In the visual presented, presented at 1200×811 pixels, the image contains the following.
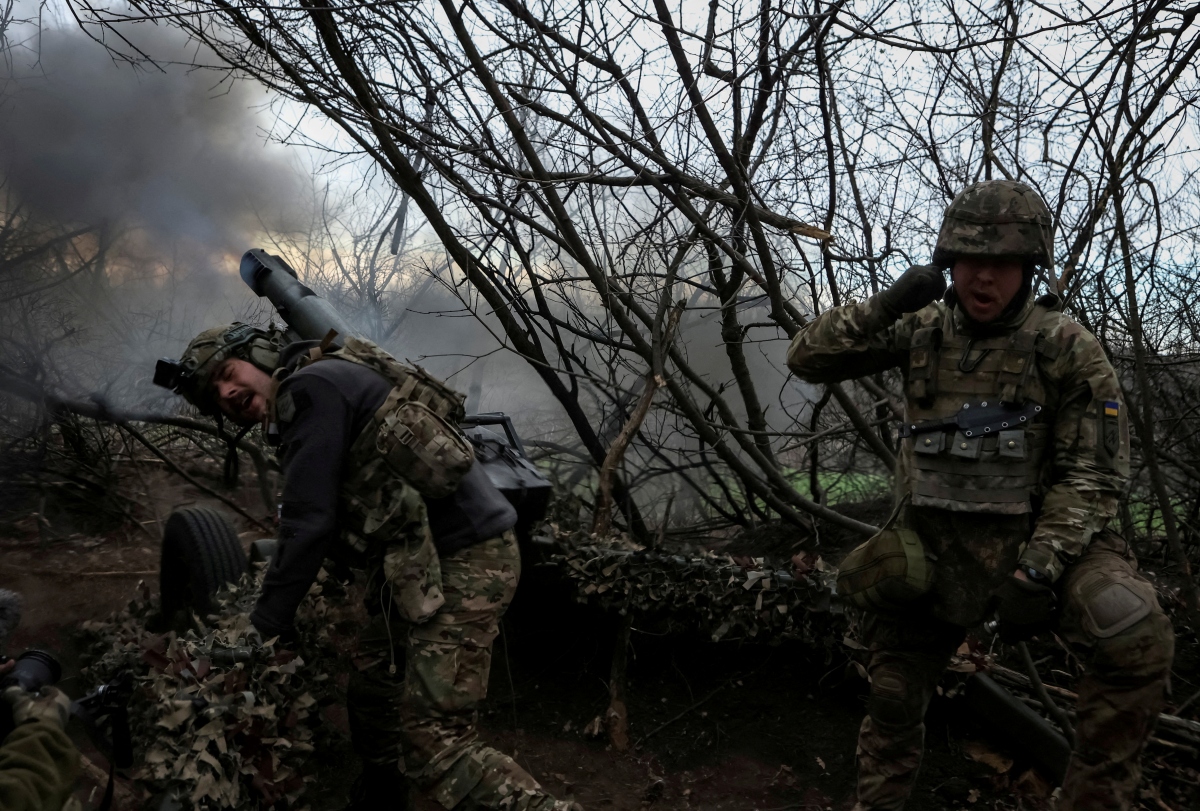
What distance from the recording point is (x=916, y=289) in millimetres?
2555

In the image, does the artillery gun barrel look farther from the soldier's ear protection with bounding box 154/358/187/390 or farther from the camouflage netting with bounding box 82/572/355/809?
the camouflage netting with bounding box 82/572/355/809

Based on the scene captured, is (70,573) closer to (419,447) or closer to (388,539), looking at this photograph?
(388,539)

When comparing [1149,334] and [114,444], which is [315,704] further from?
[1149,334]

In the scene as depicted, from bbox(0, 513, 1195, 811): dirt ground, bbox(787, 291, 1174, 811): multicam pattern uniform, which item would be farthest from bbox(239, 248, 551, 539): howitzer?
bbox(787, 291, 1174, 811): multicam pattern uniform

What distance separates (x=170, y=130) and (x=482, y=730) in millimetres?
4381

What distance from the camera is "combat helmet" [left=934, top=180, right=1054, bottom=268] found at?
2562mm

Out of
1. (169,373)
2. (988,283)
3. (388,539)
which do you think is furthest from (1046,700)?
(169,373)

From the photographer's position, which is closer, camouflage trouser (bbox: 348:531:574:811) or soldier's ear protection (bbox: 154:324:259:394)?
camouflage trouser (bbox: 348:531:574:811)

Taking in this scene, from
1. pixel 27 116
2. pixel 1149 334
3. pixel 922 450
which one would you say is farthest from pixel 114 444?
pixel 1149 334

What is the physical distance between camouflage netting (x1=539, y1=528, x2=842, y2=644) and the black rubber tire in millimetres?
1587

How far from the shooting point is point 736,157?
14.0ft

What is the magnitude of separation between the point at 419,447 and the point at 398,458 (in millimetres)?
72

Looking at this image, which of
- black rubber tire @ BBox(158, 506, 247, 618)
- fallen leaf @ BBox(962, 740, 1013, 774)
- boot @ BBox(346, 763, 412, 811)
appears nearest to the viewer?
boot @ BBox(346, 763, 412, 811)

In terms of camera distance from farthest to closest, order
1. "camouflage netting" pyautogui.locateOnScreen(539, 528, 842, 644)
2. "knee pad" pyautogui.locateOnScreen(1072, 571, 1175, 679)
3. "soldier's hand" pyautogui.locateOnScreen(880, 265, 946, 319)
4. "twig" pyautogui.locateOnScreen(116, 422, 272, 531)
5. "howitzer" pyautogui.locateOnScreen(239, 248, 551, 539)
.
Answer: "twig" pyautogui.locateOnScreen(116, 422, 272, 531), "howitzer" pyautogui.locateOnScreen(239, 248, 551, 539), "camouflage netting" pyautogui.locateOnScreen(539, 528, 842, 644), "soldier's hand" pyautogui.locateOnScreen(880, 265, 946, 319), "knee pad" pyautogui.locateOnScreen(1072, 571, 1175, 679)
